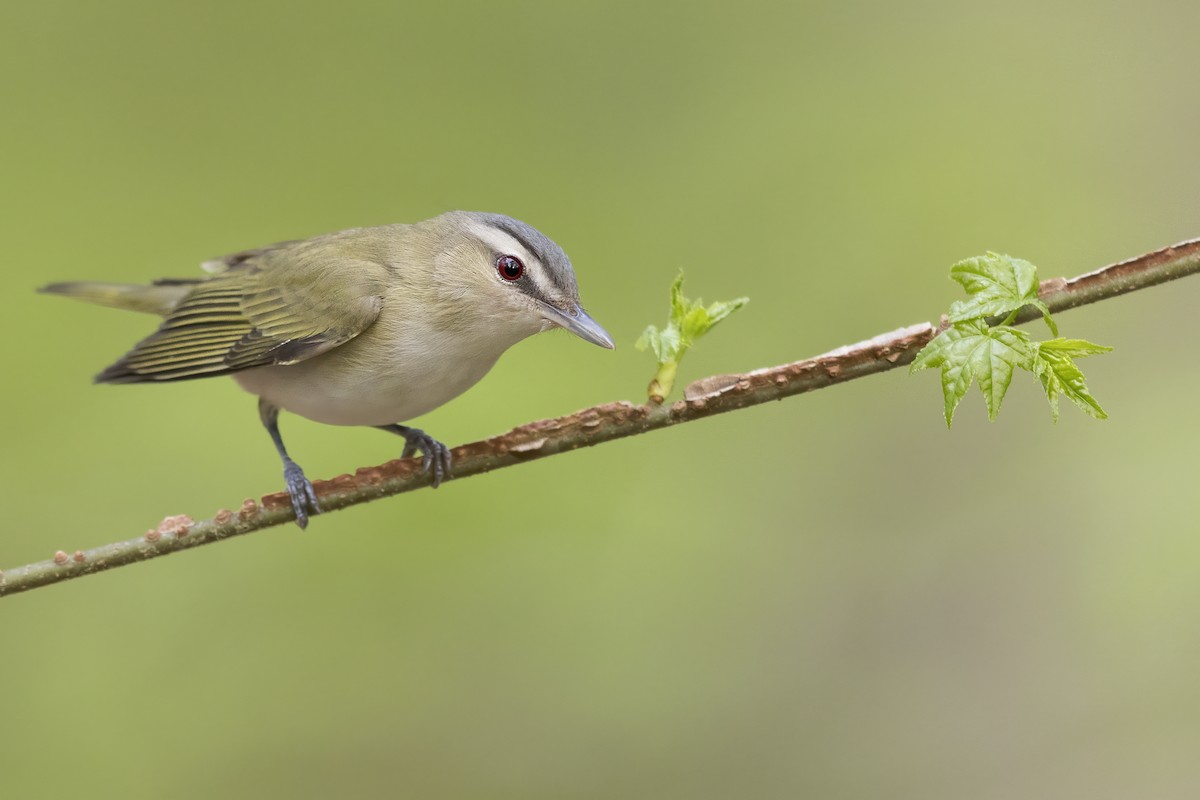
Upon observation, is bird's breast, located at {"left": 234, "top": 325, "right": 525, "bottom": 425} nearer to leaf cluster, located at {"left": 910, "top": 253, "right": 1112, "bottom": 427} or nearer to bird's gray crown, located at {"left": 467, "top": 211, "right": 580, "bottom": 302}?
bird's gray crown, located at {"left": 467, "top": 211, "right": 580, "bottom": 302}

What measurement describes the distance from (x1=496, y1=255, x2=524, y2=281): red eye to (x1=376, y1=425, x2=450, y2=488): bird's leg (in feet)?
2.08

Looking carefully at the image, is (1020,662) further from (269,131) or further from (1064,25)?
(269,131)

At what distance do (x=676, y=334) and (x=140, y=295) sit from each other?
10.5ft

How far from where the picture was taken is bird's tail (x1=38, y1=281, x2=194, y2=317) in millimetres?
5344

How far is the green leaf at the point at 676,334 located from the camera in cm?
318

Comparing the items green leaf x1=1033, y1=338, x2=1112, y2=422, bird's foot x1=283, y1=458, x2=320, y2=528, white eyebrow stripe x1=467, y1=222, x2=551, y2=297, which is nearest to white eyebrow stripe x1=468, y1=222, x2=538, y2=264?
white eyebrow stripe x1=467, y1=222, x2=551, y2=297

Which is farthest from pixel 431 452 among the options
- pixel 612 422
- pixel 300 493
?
pixel 612 422

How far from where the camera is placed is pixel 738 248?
7.47 m

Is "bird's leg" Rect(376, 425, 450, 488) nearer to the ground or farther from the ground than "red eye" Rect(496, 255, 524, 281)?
nearer to the ground

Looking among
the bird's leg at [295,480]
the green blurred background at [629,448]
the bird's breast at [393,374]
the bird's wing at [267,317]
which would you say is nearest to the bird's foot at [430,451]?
the bird's breast at [393,374]

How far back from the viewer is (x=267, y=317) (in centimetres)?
469

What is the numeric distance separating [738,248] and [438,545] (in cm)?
278

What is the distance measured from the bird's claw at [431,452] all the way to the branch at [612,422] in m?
0.04

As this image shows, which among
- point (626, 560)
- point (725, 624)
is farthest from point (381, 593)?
point (725, 624)
